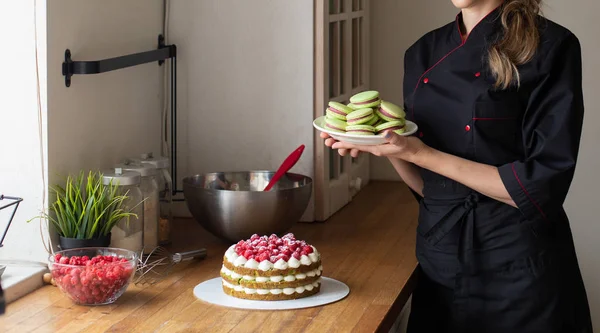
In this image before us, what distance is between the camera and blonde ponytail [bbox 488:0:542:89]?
5.44 ft

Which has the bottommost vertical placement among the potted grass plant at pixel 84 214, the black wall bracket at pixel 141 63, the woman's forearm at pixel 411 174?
the potted grass plant at pixel 84 214

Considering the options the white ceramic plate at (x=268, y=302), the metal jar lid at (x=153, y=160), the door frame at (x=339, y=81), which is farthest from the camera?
the door frame at (x=339, y=81)

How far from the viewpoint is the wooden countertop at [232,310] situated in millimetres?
1503

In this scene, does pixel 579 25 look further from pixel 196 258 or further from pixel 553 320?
pixel 196 258

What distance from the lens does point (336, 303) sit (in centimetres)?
165

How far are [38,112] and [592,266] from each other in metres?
1.91

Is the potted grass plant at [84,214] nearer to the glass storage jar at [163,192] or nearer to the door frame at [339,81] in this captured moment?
the glass storage jar at [163,192]

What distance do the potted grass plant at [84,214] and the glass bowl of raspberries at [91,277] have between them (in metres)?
0.11

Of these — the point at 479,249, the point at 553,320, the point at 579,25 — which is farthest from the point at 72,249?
the point at 579,25

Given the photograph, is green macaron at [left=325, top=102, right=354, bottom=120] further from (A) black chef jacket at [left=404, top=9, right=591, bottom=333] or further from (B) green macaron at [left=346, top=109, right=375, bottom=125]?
(A) black chef jacket at [left=404, top=9, right=591, bottom=333]

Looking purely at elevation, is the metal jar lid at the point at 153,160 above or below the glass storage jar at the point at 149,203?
above

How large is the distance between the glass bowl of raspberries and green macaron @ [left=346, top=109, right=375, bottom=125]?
50cm

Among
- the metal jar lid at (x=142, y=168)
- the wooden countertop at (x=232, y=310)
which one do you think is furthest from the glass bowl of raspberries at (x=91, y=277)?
the metal jar lid at (x=142, y=168)

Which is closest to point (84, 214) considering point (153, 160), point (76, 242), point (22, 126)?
point (76, 242)
